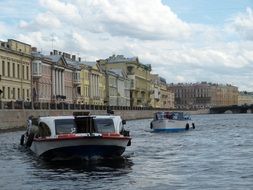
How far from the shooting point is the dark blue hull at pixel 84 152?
86.4 feet

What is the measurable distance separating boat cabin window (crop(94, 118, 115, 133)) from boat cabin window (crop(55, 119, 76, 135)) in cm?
109

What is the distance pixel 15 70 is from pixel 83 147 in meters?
67.2

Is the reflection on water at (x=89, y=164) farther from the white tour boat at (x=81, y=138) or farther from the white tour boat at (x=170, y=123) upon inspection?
the white tour boat at (x=170, y=123)

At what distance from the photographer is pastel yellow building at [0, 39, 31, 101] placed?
86625mm

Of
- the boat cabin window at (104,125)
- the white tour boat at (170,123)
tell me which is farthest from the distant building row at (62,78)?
the boat cabin window at (104,125)

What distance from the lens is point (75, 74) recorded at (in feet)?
400

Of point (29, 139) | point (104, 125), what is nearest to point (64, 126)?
point (104, 125)

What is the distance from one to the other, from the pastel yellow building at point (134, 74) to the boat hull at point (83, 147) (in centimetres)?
14866

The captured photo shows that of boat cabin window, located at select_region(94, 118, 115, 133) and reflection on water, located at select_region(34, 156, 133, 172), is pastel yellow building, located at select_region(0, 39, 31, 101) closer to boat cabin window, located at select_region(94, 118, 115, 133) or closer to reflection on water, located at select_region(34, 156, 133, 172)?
boat cabin window, located at select_region(94, 118, 115, 133)

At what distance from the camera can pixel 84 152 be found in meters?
26.4

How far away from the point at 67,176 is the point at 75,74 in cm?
9999

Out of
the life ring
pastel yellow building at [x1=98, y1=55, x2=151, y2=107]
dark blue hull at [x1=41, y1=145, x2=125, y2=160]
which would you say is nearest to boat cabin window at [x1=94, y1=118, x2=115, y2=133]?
dark blue hull at [x1=41, y1=145, x2=125, y2=160]

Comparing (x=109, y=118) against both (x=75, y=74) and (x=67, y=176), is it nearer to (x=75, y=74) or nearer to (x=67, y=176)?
(x=67, y=176)

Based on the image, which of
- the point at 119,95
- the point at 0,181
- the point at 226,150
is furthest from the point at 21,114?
the point at 119,95
